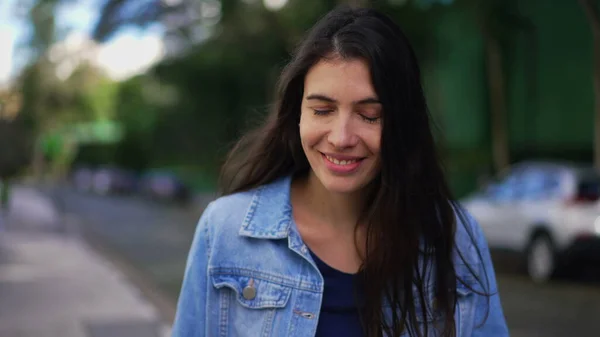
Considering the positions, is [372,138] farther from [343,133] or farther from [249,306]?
[249,306]

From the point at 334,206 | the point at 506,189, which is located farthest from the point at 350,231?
the point at 506,189

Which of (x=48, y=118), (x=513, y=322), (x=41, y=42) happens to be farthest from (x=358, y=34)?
(x=48, y=118)

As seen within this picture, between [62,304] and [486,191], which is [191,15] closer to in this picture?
[486,191]

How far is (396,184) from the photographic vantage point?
2.02m

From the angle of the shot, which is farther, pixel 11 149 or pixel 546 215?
pixel 11 149

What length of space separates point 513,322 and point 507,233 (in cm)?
374

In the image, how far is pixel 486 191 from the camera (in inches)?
481

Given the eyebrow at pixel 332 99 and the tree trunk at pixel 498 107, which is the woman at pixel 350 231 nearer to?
the eyebrow at pixel 332 99

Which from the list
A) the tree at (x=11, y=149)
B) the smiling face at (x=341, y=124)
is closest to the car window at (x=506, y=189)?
the smiling face at (x=341, y=124)

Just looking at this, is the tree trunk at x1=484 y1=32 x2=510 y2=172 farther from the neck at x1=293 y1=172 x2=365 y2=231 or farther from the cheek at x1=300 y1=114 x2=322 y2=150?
the cheek at x1=300 y1=114 x2=322 y2=150

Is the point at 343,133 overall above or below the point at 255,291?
above

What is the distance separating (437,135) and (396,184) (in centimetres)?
48

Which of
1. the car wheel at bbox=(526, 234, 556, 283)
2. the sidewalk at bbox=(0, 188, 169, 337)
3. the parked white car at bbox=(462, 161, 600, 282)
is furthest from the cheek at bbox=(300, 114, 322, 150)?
the car wheel at bbox=(526, 234, 556, 283)

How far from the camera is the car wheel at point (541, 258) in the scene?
1030 cm
